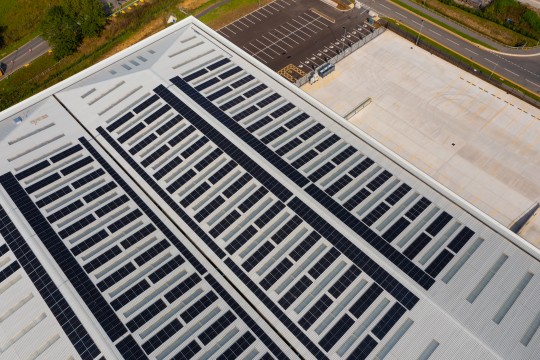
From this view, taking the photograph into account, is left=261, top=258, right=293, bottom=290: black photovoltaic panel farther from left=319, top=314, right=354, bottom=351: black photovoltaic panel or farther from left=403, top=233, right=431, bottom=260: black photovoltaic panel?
left=403, top=233, right=431, bottom=260: black photovoltaic panel

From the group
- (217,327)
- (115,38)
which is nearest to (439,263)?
(217,327)

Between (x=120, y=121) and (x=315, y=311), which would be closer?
(x=315, y=311)

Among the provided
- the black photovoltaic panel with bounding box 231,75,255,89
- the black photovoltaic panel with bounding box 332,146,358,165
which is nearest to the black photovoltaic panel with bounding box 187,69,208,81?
the black photovoltaic panel with bounding box 231,75,255,89

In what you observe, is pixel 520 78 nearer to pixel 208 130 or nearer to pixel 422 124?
pixel 422 124

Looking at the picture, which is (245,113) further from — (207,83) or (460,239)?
(460,239)

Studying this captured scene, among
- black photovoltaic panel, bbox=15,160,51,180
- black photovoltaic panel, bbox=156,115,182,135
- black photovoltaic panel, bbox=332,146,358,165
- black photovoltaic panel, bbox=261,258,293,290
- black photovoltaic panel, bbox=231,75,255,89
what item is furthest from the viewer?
black photovoltaic panel, bbox=231,75,255,89

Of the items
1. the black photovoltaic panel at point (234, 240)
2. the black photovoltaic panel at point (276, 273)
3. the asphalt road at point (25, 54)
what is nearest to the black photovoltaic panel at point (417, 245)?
the black photovoltaic panel at point (234, 240)
